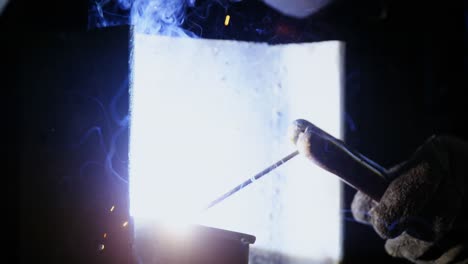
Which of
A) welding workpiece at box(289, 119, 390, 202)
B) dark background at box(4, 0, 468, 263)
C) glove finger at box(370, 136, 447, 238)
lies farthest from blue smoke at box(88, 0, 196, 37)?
glove finger at box(370, 136, 447, 238)

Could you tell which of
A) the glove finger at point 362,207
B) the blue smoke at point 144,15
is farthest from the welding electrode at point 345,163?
the blue smoke at point 144,15

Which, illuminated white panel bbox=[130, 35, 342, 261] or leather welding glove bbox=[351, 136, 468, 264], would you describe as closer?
leather welding glove bbox=[351, 136, 468, 264]

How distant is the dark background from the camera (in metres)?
1.33

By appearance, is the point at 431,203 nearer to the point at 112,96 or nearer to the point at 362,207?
the point at 362,207

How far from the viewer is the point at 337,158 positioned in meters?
1.25

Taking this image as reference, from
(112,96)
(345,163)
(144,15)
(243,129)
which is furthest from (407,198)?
(144,15)

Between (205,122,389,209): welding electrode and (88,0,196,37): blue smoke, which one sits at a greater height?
(88,0,196,37): blue smoke

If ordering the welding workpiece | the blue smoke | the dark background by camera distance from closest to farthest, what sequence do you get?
1. the welding workpiece
2. the dark background
3. the blue smoke

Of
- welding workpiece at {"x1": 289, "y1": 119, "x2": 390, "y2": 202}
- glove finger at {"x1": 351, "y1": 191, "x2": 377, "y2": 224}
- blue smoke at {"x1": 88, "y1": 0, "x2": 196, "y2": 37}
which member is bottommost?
glove finger at {"x1": 351, "y1": 191, "x2": 377, "y2": 224}

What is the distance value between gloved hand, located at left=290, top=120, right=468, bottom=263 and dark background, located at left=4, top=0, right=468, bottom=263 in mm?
428

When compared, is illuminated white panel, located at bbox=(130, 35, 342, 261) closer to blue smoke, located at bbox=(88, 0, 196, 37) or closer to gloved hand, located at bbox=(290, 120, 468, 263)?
Result: blue smoke, located at bbox=(88, 0, 196, 37)

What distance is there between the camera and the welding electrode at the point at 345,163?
1.23 m

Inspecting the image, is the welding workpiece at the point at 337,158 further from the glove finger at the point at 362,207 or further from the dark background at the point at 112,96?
the dark background at the point at 112,96

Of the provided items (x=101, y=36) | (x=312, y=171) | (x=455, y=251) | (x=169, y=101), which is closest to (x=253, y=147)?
(x=312, y=171)
